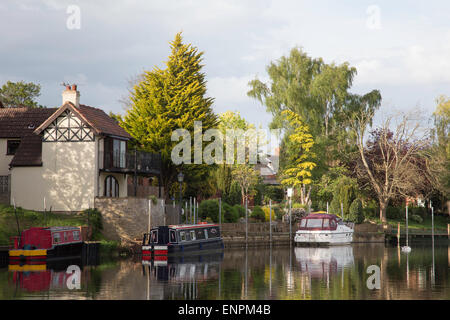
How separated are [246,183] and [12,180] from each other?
32130 millimetres

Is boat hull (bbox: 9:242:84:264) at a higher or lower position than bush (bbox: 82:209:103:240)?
lower

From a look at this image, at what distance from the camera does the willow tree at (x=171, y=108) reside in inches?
2265

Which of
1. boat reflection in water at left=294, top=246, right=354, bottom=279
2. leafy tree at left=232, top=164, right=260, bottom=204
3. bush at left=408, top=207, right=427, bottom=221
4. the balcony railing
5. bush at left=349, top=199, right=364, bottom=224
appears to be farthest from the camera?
bush at left=408, top=207, right=427, bottom=221

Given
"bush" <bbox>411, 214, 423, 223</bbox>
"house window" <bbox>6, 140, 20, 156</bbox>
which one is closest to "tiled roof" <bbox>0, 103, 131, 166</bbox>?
"house window" <bbox>6, 140, 20, 156</bbox>

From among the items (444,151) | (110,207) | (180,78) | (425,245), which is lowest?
(425,245)

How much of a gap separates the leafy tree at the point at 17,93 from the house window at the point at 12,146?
76.6 ft

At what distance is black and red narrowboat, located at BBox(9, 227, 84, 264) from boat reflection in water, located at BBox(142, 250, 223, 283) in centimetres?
520

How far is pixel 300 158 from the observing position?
72625mm

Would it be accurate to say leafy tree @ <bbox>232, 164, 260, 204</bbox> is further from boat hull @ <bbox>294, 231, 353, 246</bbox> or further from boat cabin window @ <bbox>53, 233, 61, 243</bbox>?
boat cabin window @ <bbox>53, 233, 61, 243</bbox>

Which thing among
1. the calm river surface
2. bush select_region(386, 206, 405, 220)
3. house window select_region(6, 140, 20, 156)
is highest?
house window select_region(6, 140, 20, 156)

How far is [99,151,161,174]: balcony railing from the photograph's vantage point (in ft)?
162

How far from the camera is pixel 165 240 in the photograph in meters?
44.2
